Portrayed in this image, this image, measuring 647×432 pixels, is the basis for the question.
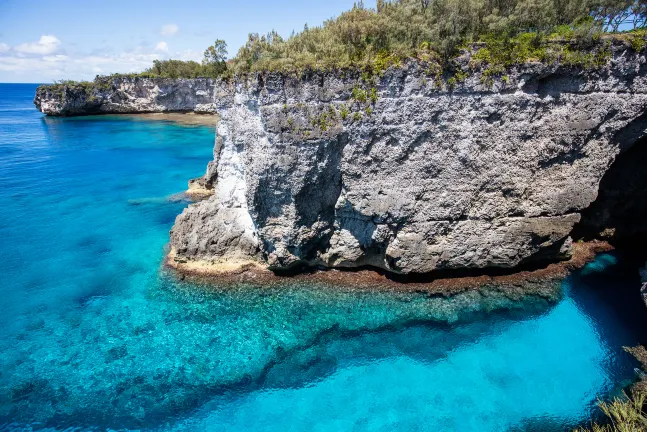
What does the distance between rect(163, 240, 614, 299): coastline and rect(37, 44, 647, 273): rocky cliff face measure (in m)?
0.73

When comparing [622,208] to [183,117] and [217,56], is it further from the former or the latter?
[183,117]

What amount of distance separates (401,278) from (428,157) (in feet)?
21.7

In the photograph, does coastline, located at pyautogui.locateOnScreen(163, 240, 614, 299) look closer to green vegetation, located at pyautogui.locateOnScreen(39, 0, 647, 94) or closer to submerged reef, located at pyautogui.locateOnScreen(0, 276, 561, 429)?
submerged reef, located at pyautogui.locateOnScreen(0, 276, 561, 429)

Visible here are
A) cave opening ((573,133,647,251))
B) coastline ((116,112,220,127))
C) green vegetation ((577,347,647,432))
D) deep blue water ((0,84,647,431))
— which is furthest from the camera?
coastline ((116,112,220,127))

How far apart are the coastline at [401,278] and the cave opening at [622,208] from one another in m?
1.90

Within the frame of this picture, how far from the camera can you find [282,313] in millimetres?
17375

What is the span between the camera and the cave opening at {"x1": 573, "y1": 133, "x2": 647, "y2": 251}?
20141 mm

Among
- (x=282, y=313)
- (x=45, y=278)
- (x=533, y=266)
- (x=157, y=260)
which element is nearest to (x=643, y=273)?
(x=533, y=266)

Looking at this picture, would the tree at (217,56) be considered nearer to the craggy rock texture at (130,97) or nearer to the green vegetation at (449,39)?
the green vegetation at (449,39)

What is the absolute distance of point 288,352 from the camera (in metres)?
15.5

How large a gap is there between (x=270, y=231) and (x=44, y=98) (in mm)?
78744

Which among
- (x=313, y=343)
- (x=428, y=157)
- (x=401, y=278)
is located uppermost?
(x=428, y=157)

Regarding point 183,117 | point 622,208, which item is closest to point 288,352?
point 622,208

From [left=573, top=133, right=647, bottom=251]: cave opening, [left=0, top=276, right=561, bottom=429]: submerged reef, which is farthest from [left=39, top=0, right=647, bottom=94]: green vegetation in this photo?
[left=0, top=276, right=561, bottom=429]: submerged reef
